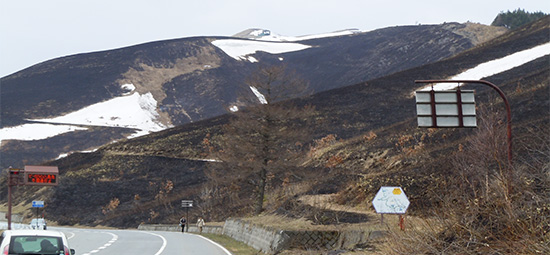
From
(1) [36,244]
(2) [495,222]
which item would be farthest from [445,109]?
(1) [36,244]

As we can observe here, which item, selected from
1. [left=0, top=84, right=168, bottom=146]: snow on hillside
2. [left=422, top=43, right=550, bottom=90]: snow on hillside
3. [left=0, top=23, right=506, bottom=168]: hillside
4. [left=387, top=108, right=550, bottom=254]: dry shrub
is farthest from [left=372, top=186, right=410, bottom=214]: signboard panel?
[left=0, top=84, right=168, bottom=146]: snow on hillside

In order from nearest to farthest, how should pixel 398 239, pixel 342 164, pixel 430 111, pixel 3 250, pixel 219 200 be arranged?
pixel 398 239, pixel 3 250, pixel 430 111, pixel 342 164, pixel 219 200

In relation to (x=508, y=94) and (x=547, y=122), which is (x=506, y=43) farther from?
(x=547, y=122)

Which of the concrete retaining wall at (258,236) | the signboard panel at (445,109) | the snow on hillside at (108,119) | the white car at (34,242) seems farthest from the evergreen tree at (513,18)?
the white car at (34,242)

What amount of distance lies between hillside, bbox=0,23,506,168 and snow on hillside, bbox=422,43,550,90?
53.1 metres

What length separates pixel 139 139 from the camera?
10175 cm

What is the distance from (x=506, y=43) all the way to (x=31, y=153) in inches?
3393

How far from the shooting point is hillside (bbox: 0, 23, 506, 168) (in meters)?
134

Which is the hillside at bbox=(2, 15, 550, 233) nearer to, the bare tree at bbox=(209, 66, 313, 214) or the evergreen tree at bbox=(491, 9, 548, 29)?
the bare tree at bbox=(209, 66, 313, 214)

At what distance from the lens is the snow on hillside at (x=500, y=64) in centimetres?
8200

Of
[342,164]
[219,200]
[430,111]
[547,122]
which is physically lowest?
[219,200]

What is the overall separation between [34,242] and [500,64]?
81.2 m

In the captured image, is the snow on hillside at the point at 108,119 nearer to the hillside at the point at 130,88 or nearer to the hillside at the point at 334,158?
the hillside at the point at 130,88

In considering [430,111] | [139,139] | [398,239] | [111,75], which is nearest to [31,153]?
[139,139]
